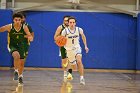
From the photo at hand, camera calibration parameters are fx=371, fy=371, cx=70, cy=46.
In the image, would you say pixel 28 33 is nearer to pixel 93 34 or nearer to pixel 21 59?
pixel 21 59

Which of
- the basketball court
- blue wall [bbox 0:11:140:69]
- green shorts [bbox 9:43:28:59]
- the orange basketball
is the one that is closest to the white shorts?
the orange basketball

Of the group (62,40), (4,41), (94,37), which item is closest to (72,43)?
(62,40)

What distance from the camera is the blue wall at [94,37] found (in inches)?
573

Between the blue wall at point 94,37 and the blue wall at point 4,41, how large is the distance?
2.76 feet

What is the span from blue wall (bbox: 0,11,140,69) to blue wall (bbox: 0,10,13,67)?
33.1 inches

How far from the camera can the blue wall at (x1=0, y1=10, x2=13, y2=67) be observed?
552 inches

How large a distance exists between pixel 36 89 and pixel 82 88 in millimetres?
1126

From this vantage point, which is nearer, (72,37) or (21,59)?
(21,59)

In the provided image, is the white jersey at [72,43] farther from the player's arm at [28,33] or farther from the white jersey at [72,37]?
the player's arm at [28,33]

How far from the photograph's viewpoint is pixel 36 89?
8461mm

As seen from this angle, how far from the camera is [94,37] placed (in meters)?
14.6

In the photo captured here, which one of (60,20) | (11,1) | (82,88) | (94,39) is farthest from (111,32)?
(82,88)

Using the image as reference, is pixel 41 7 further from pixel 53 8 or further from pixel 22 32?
pixel 22 32

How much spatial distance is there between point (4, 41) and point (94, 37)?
11.4ft
